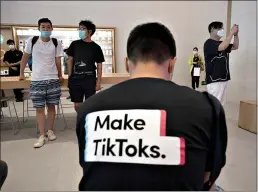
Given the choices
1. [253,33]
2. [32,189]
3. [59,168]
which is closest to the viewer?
[32,189]

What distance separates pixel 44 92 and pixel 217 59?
1.90 m

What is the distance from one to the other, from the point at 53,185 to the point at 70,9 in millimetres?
4699

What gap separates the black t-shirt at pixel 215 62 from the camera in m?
2.29

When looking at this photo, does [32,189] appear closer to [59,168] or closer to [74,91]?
[59,168]

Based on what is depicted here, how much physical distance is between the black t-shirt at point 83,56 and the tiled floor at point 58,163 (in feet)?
2.90

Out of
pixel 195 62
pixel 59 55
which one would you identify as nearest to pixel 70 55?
pixel 59 55

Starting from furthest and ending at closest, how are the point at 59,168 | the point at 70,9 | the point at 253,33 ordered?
the point at 70,9
the point at 253,33
the point at 59,168

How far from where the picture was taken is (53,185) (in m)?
1.90

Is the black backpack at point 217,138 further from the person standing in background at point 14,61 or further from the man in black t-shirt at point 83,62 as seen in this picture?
the person standing in background at point 14,61

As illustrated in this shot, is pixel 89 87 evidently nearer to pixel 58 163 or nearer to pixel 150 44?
pixel 58 163

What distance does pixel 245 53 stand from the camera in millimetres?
2758

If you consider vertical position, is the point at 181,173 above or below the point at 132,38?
below

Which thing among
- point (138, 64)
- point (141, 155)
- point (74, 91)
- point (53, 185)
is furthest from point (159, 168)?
point (74, 91)

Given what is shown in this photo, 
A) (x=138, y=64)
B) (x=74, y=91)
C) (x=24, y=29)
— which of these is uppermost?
(x=24, y=29)
